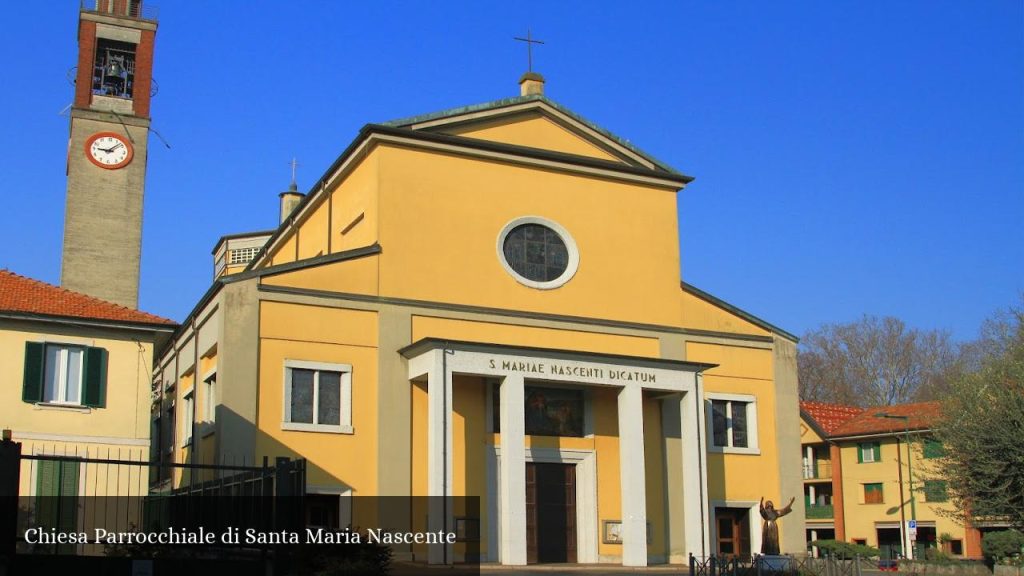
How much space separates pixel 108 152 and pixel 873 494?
118 ft

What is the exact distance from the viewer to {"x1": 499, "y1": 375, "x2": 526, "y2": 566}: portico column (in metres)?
25.3

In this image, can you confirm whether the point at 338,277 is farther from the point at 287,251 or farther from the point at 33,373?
the point at 287,251

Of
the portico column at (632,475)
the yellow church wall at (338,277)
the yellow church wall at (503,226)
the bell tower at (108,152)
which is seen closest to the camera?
the yellow church wall at (338,277)

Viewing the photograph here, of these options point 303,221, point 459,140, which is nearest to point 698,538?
point 459,140

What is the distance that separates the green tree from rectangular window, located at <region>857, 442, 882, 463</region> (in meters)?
22.8

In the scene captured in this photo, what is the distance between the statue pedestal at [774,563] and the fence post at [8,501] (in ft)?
45.4

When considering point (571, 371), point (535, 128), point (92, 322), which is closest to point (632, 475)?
point (571, 371)

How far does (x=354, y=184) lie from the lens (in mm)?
29641

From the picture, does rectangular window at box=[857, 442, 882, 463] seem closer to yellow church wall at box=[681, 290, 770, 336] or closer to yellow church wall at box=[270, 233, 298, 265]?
yellow church wall at box=[681, 290, 770, 336]

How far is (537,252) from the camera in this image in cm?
2947

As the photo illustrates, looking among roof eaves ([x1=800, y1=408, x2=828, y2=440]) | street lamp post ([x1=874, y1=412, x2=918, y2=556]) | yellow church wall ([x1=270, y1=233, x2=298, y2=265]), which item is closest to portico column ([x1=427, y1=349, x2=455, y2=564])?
yellow church wall ([x1=270, y1=233, x2=298, y2=265])

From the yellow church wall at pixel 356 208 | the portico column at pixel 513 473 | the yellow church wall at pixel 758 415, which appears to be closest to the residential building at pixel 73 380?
the yellow church wall at pixel 356 208

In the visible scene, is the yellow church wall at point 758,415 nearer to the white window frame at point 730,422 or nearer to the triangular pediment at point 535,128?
the white window frame at point 730,422

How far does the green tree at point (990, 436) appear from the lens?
2802 centimetres
